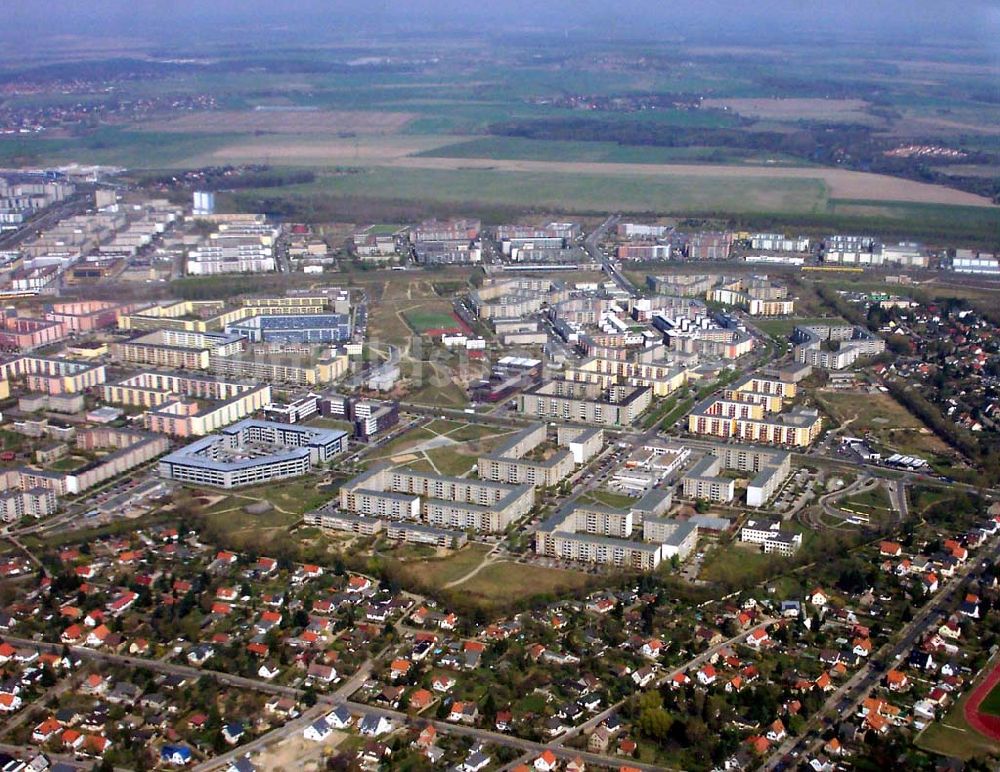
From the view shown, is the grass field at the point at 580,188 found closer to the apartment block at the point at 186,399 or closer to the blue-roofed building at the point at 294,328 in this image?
the blue-roofed building at the point at 294,328

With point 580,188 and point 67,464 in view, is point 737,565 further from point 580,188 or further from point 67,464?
point 580,188

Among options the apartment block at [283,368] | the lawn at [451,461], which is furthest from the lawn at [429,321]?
the lawn at [451,461]

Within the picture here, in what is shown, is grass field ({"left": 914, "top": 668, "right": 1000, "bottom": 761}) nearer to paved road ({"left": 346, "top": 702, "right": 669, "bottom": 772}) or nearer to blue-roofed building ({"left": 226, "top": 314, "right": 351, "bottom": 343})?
paved road ({"left": 346, "top": 702, "right": 669, "bottom": 772})

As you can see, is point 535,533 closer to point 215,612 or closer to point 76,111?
point 215,612

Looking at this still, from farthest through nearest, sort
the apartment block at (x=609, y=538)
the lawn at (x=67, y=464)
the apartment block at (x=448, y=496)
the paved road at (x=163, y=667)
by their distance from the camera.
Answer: the lawn at (x=67, y=464) → the apartment block at (x=448, y=496) → the apartment block at (x=609, y=538) → the paved road at (x=163, y=667)

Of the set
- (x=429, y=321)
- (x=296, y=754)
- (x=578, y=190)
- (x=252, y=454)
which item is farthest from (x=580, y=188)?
(x=296, y=754)

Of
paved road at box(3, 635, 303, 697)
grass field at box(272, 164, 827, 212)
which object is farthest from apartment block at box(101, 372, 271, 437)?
grass field at box(272, 164, 827, 212)
